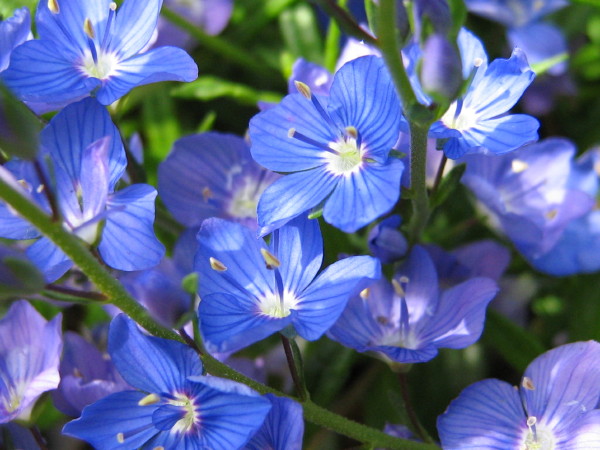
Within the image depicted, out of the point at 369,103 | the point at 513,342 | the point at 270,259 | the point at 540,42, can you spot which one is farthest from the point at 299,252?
the point at 540,42

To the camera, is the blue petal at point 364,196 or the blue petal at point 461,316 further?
the blue petal at point 461,316

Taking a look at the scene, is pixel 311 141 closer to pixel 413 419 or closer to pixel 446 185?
pixel 446 185

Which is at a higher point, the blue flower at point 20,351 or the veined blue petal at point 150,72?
the veined blue petal at point 150,72

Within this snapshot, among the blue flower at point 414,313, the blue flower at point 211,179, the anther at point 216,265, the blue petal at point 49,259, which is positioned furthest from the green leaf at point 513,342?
the blue petal at point 49,259

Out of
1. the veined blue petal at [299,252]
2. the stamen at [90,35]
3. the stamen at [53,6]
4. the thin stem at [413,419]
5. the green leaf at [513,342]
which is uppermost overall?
the stamen at [53,6]

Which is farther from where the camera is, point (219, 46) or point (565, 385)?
point (219, 46)

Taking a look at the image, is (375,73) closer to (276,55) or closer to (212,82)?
(212,82)

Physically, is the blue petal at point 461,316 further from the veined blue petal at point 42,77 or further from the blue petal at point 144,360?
the veined blue petal at point 42,77

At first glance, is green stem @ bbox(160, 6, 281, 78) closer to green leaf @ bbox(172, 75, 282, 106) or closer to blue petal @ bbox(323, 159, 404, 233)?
green leaf @ bbox(172, 75, 282, 106)
